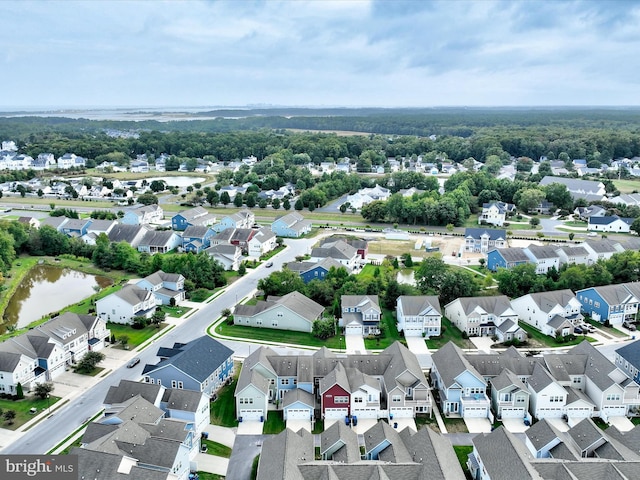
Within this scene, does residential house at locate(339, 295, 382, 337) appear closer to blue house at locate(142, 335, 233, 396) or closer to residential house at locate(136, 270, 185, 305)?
blue house at locate(142, 335, 233, 396)

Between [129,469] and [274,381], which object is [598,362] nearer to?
[274,381]

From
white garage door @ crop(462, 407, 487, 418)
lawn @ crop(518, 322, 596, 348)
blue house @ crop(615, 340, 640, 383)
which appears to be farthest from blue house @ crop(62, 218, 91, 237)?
blue house @ crop(615, 340, 640, 383)

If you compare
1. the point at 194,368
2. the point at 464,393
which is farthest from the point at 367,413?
the point at 194,368

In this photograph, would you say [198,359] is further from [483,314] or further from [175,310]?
[483,314]

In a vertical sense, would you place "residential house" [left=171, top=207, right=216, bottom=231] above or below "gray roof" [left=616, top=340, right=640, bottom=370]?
below

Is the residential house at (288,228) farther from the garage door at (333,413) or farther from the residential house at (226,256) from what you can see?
the garage door at (333,413)

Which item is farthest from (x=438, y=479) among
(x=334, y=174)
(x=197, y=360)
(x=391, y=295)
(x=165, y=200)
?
(x=334, y=174)
